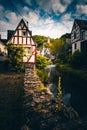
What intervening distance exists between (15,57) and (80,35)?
15825 mm

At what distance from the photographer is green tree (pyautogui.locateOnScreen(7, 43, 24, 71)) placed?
2444 cm

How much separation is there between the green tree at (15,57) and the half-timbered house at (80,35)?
13527 mm

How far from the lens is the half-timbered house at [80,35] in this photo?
32.9 meters

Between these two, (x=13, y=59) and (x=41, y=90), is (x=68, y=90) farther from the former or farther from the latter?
(x=13, y=59)

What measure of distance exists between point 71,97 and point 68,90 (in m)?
2.43

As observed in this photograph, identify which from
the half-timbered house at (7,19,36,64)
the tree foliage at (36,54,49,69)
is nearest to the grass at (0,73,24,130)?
the tree foliage at (36,54,49,69)

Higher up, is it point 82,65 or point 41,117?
point 82,65

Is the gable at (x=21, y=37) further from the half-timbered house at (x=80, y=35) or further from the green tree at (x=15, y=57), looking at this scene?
the half-timbered house at (x=80, y=35)

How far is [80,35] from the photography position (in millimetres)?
34031

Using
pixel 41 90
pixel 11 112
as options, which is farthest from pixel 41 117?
pixel 41 90

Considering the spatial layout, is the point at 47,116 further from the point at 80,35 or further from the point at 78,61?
the point at 80,35

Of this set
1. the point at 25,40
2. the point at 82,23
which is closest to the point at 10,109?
the point at 25,40

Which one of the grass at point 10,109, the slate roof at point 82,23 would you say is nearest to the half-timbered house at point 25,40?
the slate roof at point 82,23

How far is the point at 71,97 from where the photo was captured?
13727mm
